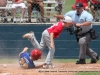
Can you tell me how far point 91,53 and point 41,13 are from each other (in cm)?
264

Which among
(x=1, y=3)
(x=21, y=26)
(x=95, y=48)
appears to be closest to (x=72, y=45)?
(x=95, y=48)

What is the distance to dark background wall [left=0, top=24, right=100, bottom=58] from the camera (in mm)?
13547

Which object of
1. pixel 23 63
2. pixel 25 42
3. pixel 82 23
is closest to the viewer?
pixel 23 63

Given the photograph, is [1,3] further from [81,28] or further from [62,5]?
[81,28]

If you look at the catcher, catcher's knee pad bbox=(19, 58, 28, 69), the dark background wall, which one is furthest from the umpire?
the dark background wall

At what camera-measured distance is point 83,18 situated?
1130 cm

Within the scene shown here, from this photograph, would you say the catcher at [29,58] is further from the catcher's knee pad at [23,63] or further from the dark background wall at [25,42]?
the dark background wall at [25,42]

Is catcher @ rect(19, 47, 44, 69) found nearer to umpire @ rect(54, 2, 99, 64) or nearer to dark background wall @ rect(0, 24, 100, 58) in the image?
umpire @ rect(54, 2, 99, 64)

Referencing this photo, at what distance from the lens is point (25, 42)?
44.9ft

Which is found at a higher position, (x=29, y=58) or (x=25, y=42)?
(x=29, y=58)

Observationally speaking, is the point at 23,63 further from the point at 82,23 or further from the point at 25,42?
the point at 25,42

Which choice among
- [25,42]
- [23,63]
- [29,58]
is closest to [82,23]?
[29,58]

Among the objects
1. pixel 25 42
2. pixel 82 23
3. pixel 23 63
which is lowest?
pixel 25 42

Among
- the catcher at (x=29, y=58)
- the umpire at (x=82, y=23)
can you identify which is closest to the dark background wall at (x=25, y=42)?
the umpire at (x=82, y=23)
